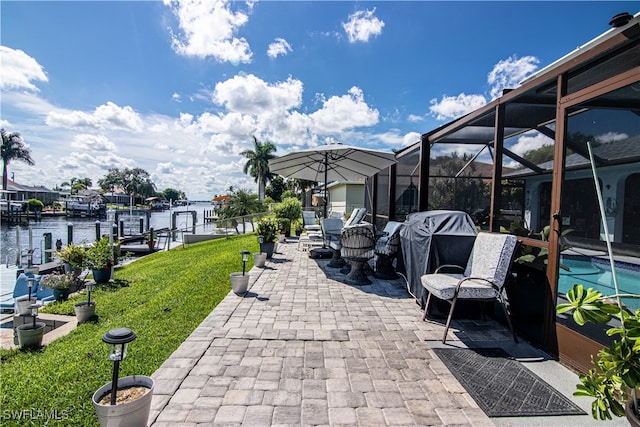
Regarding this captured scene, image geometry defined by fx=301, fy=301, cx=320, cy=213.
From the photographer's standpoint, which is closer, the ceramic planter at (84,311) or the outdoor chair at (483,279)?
the outdoor chair at (483,279)

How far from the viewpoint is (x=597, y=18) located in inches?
156

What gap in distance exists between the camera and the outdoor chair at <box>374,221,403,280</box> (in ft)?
17.8

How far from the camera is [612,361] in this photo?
1.16 metres

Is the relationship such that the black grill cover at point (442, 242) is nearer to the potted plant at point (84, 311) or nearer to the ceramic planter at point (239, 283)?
the ceramic planter at point (239, 283)

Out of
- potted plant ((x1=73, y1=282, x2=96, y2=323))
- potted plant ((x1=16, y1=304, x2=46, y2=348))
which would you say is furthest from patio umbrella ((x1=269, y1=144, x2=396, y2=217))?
potted plant ((x1=16, y1=304, x2=46, y2=348))

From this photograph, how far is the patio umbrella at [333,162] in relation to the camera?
6410mm

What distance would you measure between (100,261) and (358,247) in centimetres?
580

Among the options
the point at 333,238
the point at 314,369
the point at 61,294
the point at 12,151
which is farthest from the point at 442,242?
the point at 12,151

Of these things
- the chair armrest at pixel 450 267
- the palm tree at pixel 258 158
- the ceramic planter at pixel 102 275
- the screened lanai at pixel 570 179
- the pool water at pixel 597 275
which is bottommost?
the ceramic planter at pixel 102 275

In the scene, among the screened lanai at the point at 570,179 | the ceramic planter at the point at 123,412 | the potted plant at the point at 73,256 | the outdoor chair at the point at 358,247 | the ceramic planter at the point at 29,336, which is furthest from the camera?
the potted plant at the point at 73,256

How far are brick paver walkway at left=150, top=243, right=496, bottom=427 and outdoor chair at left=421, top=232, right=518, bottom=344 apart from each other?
50 centimetres

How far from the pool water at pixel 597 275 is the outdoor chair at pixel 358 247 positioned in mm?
2730

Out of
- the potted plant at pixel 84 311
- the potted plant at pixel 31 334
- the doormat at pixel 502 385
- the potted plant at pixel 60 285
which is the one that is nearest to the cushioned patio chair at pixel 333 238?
the doormat at pixel 502 385

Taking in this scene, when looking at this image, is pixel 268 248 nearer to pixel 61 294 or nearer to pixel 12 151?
pixel 61 294
